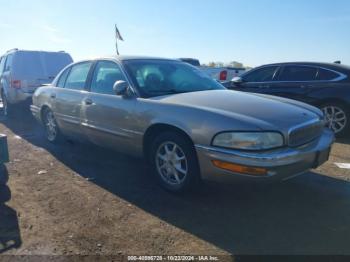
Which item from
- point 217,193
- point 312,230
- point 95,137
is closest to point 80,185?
point 95,137

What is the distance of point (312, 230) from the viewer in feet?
10.9

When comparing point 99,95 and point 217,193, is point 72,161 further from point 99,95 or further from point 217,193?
point 217,193

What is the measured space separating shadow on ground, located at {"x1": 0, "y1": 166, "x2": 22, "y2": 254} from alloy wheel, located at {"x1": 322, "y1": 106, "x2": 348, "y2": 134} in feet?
18.6

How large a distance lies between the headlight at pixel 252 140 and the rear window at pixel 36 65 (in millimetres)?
7475

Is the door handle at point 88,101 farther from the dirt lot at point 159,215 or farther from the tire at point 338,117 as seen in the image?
the tire at point 338,117

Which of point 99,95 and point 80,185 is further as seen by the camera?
point 99,95

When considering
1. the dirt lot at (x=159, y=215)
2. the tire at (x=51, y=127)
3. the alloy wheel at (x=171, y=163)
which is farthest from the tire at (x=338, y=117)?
the tire at (x=51, y=127)

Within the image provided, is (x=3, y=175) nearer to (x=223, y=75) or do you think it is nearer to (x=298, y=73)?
(x=298, y=73)

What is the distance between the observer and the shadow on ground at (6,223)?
3119 millimetres

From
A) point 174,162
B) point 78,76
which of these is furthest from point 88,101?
point 174,162

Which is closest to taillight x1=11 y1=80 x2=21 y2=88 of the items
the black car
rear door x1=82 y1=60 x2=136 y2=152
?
rear door x1=82 y1=60 x2=136 y2=152

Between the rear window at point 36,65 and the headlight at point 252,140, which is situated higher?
the rear window at point 36,65

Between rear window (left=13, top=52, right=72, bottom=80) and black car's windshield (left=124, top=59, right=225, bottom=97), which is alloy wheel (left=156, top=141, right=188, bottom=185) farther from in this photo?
rear window (left=13, top=52, right=72, bottom=80)

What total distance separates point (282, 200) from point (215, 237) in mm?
1155
